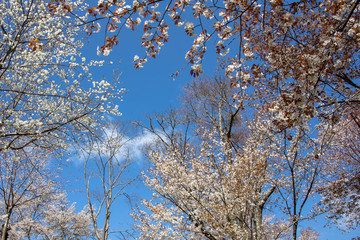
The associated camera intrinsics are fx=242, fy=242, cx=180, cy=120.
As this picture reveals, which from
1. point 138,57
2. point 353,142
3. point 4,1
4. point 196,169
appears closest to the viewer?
point 138,57

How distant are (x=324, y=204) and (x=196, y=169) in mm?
3555

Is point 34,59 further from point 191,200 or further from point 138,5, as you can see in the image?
point 191,200

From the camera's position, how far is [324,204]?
6.18 meters

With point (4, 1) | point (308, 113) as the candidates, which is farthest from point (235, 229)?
point (4, 1)

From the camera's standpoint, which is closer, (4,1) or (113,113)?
(4,1)

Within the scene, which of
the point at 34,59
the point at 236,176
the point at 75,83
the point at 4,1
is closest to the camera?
the point at 4,1

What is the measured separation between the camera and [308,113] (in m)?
2.48

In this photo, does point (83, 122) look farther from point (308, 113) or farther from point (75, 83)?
point (308, 113)

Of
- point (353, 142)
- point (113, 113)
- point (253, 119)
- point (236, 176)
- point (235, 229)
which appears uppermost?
point (353, 142)

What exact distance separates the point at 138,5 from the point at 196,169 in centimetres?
601

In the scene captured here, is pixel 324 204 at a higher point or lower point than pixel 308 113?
higher

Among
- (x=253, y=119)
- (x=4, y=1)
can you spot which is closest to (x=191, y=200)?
(x=253, y=119)

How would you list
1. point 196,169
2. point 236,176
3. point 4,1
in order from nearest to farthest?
point 4,1 < point 236,176 < point 196,169

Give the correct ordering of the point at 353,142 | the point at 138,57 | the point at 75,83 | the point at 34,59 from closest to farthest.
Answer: the point at 138,57, the point at 34,59, the point at 75,83, the point at 353,142
